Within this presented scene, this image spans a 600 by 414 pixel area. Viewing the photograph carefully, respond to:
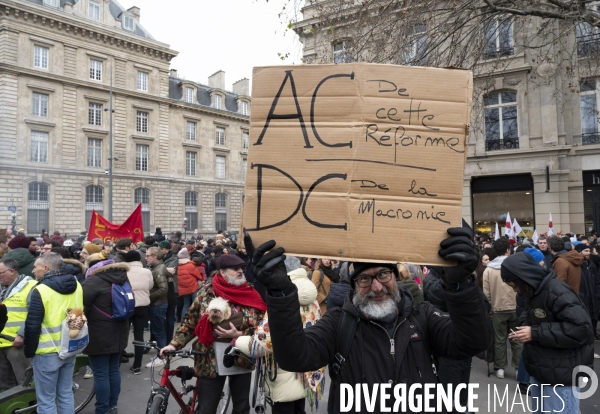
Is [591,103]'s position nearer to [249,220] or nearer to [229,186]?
[249,220]

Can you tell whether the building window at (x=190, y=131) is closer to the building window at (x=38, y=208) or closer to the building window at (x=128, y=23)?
the building window at (x=128, y=23)

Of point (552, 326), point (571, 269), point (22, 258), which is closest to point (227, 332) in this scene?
point (552, 326)

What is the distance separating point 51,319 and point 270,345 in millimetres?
2259

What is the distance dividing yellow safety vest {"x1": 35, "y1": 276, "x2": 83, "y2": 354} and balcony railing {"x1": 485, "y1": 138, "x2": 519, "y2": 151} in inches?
753

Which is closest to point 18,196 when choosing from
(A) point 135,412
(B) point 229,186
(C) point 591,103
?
(B) point 229,186

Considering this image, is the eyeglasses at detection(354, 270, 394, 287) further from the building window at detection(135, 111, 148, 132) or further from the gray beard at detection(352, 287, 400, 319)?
the building window at detection(135, 111, 148, 132)

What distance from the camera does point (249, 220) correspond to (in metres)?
2.11

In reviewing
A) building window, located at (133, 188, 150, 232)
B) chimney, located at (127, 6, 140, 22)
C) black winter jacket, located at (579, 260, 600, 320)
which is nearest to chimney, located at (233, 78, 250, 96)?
chimney, located at (127, 6, 140, 22)

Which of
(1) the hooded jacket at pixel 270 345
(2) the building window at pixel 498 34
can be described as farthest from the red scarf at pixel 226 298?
(2) the building window at pixel 498 34

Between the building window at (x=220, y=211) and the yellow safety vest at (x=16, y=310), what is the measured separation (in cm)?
4465

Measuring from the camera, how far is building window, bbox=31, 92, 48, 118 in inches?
1400

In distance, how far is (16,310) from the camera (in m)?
4.54

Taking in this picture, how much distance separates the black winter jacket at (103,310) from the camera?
15.7ft

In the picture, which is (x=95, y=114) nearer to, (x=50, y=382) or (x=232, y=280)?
(x=50, y=382)
